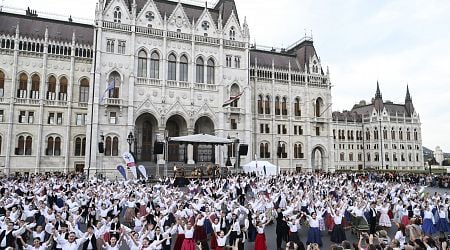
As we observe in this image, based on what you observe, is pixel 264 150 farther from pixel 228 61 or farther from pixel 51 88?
pixel 51 88

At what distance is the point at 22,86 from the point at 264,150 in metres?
34.9

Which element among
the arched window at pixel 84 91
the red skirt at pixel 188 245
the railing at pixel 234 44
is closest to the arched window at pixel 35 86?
the arched window at pixel 84 91

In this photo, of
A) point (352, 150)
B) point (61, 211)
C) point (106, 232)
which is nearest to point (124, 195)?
point (61, 211)

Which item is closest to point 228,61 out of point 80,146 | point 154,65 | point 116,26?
point 154,65

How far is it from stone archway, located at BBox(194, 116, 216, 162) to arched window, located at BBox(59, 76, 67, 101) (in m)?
17.8

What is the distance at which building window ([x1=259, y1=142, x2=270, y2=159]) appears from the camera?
54.8 m

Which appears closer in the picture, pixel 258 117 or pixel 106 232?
pixel 106 232

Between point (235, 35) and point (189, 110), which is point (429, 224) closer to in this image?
point (189, 110)

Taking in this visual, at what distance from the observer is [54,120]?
44.3m

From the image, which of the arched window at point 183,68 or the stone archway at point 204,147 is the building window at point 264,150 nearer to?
the stone archway at point 204,147

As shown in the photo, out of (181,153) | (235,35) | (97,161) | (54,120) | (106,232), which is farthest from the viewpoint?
(235,35)

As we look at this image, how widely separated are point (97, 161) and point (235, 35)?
26.8 metres

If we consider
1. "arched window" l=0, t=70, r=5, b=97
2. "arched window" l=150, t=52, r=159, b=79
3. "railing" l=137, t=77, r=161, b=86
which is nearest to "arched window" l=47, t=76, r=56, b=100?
"arched window" l=0, t=70, r=5, b=97

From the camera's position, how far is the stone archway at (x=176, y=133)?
47125 millimetres
